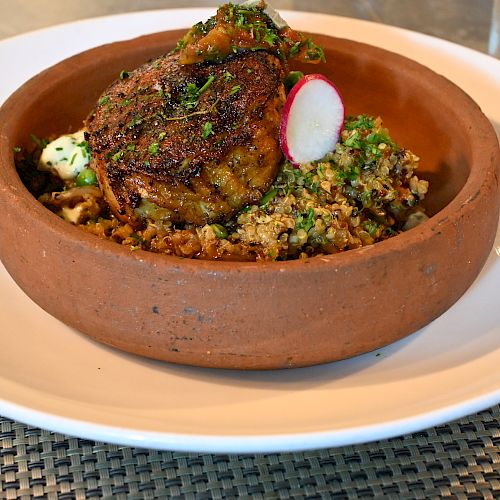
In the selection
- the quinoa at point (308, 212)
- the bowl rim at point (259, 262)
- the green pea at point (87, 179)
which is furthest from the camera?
the green pea at point (87, 179)

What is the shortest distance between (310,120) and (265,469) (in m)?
1.05

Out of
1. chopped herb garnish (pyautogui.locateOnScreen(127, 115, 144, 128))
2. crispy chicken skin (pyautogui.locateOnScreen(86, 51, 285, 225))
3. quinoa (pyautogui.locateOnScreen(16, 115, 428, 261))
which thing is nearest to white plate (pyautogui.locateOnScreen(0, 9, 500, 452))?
quinoa (pyautogui.locateOnScreen(16, 115, 428, 261))

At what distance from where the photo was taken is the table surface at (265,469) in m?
1.88

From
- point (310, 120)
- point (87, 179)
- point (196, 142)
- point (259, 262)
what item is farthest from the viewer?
point (87, 179)

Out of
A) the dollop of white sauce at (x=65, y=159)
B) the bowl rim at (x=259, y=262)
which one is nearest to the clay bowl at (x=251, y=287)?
the bowl rim at (x=259, y=262)

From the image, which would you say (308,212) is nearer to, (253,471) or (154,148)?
(154,148)

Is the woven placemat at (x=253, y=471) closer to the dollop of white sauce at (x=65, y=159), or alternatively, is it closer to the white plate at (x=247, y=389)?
the white plate at (x=247, y=389)

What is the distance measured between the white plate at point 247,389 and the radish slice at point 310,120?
0.63m

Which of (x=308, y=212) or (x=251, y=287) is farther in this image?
(x=308, y=212)

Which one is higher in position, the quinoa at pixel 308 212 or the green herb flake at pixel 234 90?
the green herb flake at pixel 234 90

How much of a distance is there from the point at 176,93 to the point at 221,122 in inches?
8.2

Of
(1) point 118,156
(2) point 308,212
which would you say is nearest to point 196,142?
(1) point 118,156

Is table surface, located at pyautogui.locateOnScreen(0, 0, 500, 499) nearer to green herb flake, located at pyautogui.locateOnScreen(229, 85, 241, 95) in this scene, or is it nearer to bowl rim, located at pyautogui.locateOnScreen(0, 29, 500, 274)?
bowl rim, located at pyautogui.locateOnScreen(0, 29, 500, 274)

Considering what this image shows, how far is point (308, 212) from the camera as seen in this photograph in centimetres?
220
